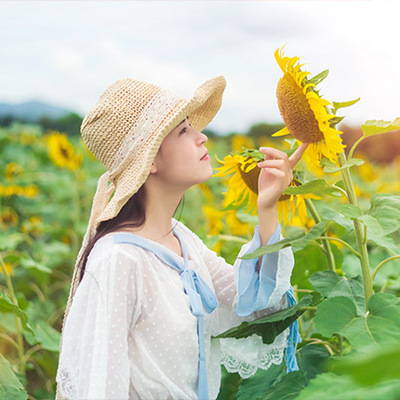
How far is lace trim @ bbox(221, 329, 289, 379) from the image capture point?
4.58 feet

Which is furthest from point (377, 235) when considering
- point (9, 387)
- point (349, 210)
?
point (9, 387)

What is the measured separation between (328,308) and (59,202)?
3539 mm

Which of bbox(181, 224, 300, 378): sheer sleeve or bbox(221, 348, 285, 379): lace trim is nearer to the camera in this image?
bbox(181, 224, 300, 378): sheer sleeve

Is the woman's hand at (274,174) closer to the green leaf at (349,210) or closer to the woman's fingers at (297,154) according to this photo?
the woman's fingers at (297,154)

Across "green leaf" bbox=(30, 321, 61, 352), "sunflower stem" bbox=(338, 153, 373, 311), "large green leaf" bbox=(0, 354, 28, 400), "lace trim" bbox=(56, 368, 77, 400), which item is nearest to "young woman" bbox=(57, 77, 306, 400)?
"lace trim" bbox=(56, 368, 77, 400)

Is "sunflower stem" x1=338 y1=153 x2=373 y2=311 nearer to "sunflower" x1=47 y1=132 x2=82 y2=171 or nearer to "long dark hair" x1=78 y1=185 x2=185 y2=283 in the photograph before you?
"long dark hair" x1=78 y1=185 x2=185 y2=283

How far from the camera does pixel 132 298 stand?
116cm

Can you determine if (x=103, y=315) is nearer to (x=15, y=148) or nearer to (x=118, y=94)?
(x=118, y=94)

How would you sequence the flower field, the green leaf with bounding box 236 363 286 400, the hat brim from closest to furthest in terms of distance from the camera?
the flower field → the hat brim → the green leaf with bounding box 236 363 286 400

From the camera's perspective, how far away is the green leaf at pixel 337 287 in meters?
1.27

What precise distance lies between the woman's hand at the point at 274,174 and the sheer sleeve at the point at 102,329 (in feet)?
0.95

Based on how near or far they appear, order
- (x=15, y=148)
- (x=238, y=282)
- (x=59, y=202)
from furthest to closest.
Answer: (x=15, y=148)
(x=59, y=202)
(x=238, y=282)

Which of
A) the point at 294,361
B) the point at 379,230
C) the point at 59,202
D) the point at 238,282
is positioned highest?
the point at 379,230

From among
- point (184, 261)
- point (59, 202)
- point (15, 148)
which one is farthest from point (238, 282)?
point (15, 148)
